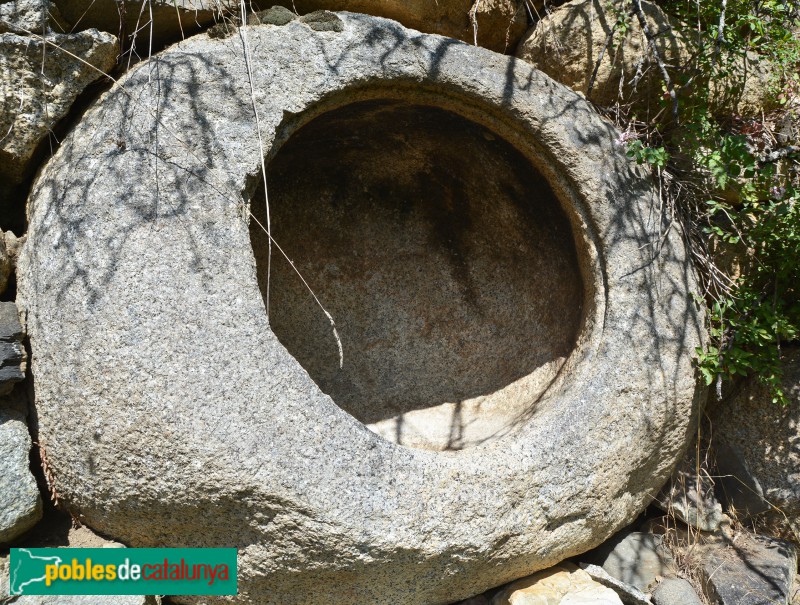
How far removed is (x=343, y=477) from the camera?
175cm

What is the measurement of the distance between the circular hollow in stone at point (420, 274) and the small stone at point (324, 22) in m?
0.43

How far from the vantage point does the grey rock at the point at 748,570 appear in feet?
7.59

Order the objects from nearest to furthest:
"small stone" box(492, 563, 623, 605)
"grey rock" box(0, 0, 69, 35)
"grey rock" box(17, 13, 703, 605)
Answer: "grey rock" box(17, 13, 703, 605), "grey rock" box(0, 0, 69, 35), "small stone" box(492, 563, 623, 605)

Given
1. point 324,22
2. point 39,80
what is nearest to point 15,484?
point 39,80

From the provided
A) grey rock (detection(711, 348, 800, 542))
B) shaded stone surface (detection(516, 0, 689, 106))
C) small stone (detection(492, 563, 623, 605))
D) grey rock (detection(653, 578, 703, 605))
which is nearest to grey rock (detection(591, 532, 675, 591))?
grey rock (detection(653, 578, 703, 605))

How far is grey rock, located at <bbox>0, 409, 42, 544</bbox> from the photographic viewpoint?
5.72 feet

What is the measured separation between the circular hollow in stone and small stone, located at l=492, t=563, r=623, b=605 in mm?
492

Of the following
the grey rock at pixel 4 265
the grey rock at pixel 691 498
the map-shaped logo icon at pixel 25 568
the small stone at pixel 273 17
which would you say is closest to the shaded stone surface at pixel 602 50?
the small stone at pixel 273 17

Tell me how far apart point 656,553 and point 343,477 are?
1.29m

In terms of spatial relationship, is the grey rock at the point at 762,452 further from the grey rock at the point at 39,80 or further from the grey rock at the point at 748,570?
the grey rock at the point at 39,80

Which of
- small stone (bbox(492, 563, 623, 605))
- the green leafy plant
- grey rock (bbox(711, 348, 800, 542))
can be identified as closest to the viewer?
small stone (bbox(492, 563, 623, 605))

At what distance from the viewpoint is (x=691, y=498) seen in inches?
98.8

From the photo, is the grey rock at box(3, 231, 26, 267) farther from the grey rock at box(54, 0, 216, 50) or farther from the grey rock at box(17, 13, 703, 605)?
the grey rock at box(54, 0, 216, 50)

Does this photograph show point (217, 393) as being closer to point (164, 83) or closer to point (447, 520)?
point (447, 520)
